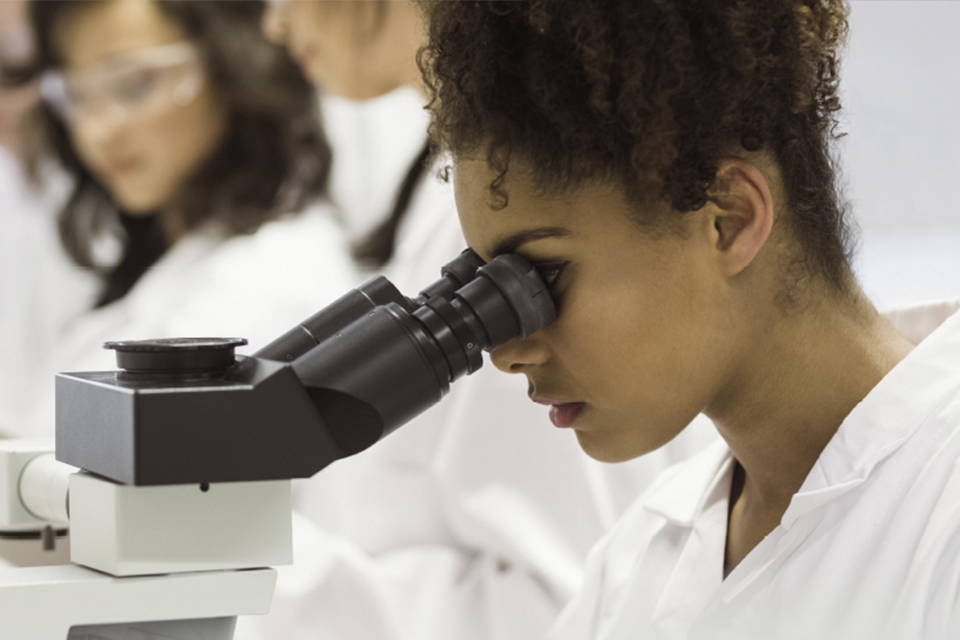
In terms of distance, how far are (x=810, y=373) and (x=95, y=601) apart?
0.68m

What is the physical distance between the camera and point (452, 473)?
4.94ft

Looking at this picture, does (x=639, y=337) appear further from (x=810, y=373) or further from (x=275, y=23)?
(x=275, y=23)

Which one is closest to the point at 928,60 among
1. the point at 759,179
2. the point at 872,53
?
the point at 872,53

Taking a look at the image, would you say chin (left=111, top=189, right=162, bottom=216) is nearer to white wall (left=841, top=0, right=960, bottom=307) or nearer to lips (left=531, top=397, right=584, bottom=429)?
white wall (left=841, top=0, right=960, bottom=307)

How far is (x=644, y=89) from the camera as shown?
847 millimetres

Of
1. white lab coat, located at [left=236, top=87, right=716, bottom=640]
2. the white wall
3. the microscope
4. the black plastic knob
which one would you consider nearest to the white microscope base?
the microscope

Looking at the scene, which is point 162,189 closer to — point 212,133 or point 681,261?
point 212,133

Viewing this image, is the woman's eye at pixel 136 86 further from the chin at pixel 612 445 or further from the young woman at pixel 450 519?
the chin at pixel 612 445

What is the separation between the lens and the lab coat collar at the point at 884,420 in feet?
3.07

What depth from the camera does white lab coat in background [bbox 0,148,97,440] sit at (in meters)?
2.90

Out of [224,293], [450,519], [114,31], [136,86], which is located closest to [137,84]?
[136,86]

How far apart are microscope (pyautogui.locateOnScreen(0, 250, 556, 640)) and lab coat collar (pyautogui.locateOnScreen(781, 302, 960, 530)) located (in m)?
0.39

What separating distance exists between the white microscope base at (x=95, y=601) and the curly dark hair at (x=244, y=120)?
5.91 feet

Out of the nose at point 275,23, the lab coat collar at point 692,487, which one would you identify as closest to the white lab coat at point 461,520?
the lab coat collar at point 692,487
